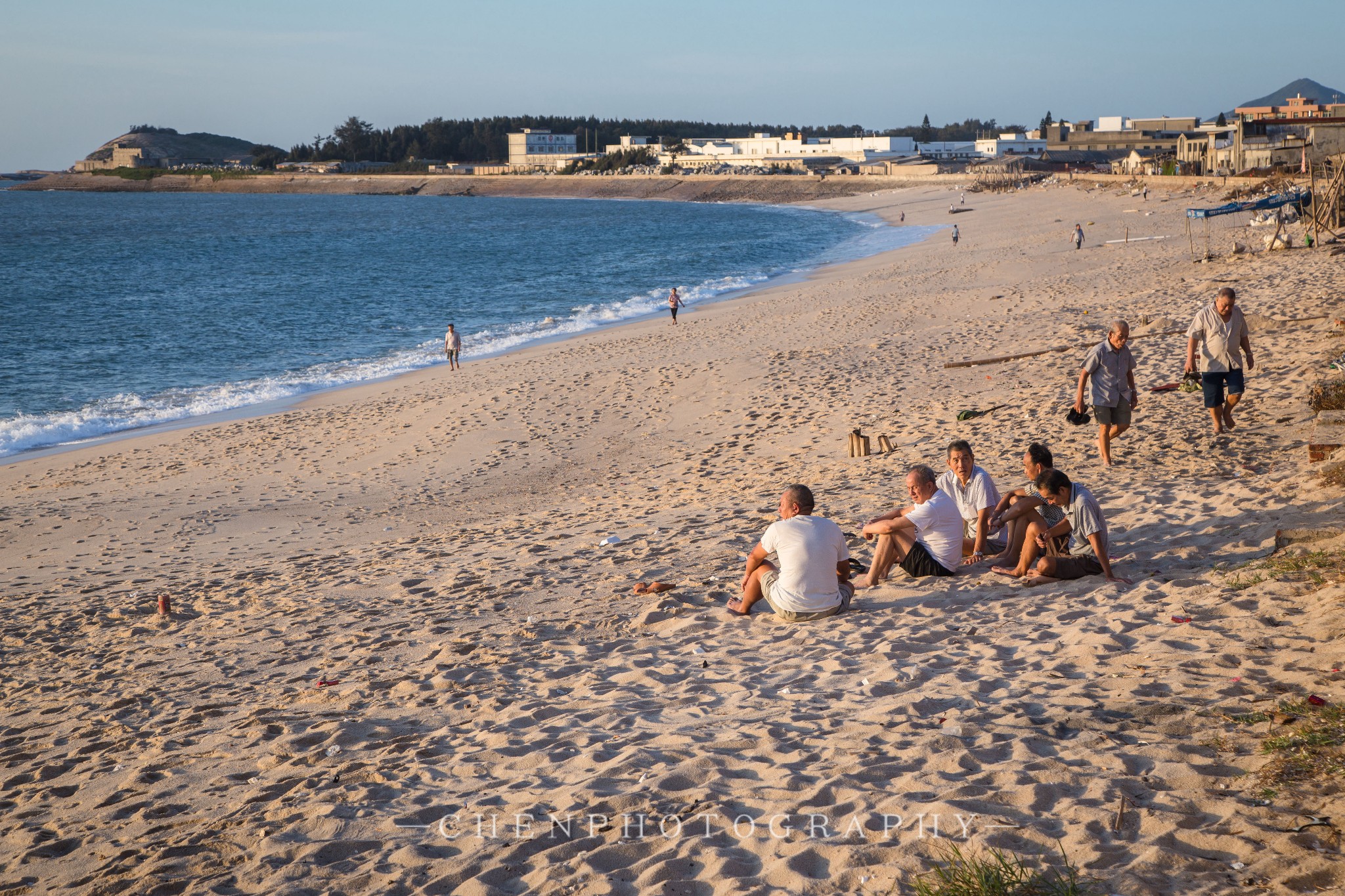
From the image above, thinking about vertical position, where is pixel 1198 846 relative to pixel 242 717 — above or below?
above

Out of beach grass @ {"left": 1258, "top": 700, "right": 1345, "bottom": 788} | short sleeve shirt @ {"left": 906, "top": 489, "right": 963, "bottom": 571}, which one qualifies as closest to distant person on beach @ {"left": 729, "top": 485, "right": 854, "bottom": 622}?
short sleeve shirt @ {"left": 906, "top": 489, "right": 963, "bottom": 571}

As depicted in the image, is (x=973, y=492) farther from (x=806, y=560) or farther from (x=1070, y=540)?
(x=806, y=560)

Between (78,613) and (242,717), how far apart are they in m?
3.45

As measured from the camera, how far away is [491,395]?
17391 millimetres

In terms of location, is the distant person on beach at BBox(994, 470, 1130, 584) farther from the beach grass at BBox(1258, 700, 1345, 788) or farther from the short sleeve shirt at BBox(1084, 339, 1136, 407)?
the short sleeve shirt at BBox(1084, 339, 1136, 407)

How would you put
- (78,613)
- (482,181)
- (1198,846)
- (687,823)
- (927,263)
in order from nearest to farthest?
1. (1198,846)
2. (687,823)
3. (78,613)
4. (927,263)
5. (482,181)

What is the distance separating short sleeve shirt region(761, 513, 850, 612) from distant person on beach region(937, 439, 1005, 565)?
1127 mm

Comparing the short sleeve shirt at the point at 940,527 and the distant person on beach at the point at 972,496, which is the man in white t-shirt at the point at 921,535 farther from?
the distant person on beach at the point at 972,496

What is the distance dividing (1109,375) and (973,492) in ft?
8.98

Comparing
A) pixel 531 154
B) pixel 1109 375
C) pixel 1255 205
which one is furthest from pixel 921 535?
pixel 531 154

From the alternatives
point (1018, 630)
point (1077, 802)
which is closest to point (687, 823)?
point (1077, 802)

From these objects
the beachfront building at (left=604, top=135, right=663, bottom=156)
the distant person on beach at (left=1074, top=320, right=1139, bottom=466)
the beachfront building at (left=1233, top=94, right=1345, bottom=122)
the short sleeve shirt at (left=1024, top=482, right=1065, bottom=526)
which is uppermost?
the beachfront building at (left=604, top=135, right=663, bottom=156)

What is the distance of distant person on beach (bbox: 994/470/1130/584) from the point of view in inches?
254

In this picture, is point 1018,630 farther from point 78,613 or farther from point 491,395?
point 491,395
